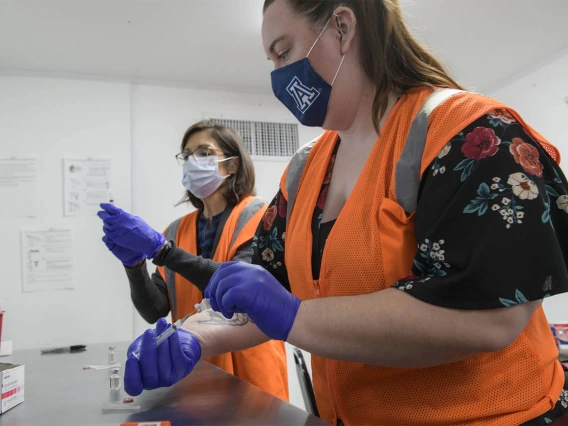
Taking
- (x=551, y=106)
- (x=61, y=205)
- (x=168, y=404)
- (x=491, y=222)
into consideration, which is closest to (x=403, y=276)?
(x=491, y=222)

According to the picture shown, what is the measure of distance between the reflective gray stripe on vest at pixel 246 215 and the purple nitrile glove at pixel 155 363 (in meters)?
0.76

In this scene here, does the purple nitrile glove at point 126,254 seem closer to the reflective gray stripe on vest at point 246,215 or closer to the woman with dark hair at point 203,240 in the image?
the woman with dark hair at point 203,240

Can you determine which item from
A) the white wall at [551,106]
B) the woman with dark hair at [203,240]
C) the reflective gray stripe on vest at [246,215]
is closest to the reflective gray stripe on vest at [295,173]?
the woman with dark hair at [203,240]

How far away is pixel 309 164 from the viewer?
3.27 feet

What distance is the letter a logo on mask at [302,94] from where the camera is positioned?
2.91 ft

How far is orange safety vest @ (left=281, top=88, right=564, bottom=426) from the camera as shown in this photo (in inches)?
25.5

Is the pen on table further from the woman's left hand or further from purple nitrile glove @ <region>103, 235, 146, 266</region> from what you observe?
the woman's left hand

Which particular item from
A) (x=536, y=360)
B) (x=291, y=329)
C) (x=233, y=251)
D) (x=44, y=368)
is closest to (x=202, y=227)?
(x=233, y=251)

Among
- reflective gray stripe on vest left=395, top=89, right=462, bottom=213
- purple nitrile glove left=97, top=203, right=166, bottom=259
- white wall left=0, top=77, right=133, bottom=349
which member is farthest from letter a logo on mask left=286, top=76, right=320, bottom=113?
white wall left=0, top=77, right=133, bottom=349

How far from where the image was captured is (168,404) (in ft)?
2.73

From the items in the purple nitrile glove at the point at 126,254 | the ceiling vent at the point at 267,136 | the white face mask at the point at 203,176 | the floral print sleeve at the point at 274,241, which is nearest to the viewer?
the floral print sleeve at the point at 274,241

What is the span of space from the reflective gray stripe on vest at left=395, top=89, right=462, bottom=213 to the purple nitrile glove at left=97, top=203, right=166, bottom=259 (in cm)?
111

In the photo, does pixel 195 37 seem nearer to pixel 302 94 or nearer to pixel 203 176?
pixel 203 176

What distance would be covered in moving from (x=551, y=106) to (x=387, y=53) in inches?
103
